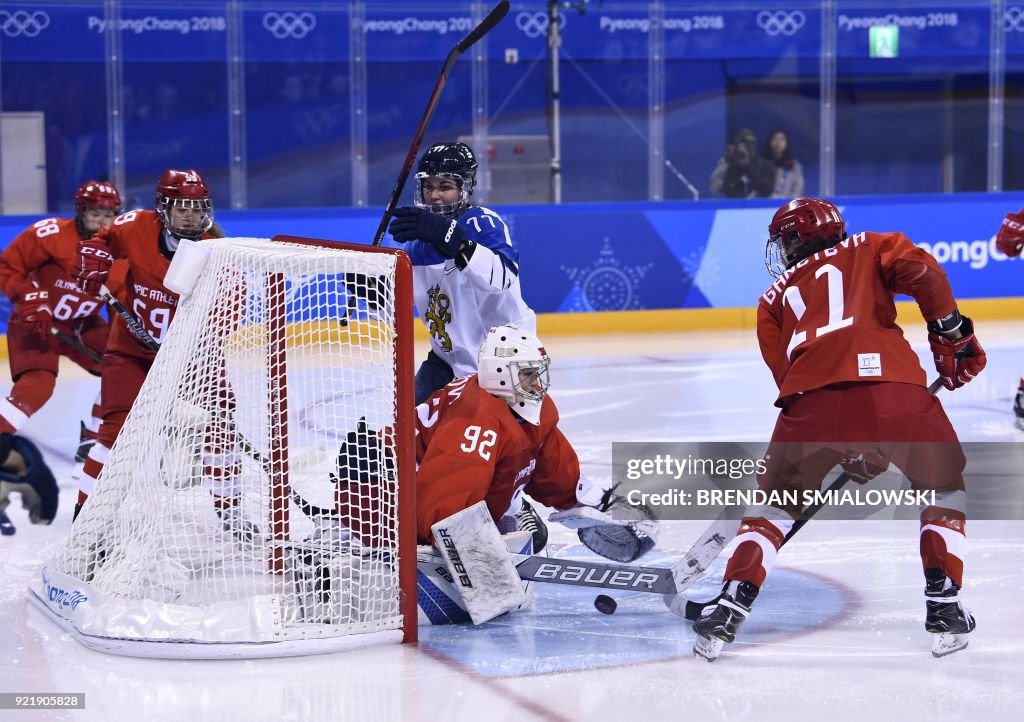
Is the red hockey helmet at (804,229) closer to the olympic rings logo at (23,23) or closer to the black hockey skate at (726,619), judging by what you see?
the black hockey skate at (726,619)

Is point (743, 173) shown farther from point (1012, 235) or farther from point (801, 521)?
point (801, 521)

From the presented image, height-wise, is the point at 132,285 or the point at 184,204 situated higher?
the point at 184,204

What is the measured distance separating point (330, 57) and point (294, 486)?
6.29 meters

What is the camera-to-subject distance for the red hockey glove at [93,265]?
4.11 metres

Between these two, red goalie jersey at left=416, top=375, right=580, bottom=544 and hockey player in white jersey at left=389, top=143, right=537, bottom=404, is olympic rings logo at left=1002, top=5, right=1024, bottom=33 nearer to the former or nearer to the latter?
hockey player in white jersey at left=389, top=143, right=537, bottom=404

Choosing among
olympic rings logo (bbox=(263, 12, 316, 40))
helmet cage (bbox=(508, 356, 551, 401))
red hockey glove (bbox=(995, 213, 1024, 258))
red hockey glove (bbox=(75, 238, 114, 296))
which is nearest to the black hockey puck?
helmet cage (bbox=(508, 356, 551, 401))

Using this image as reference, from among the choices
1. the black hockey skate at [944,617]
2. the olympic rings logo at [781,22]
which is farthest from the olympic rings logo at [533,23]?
the black hockey skate at [944,617]

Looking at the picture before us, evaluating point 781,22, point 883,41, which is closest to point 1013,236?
point 781,22

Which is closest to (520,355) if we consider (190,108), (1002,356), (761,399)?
(761,399)

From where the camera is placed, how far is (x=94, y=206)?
16.6 feet

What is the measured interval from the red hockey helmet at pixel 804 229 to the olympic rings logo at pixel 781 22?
7.23 meters

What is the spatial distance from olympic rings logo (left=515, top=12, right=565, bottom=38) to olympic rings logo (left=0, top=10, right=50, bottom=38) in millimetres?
3058

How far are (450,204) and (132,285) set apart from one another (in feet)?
3.33

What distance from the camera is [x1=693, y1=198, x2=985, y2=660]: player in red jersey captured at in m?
3.09
